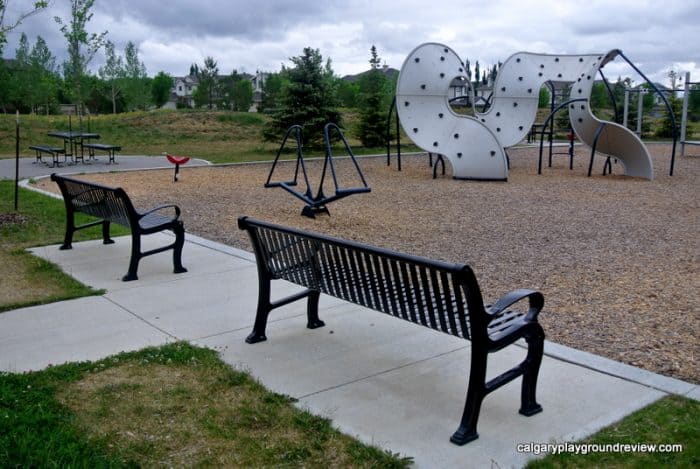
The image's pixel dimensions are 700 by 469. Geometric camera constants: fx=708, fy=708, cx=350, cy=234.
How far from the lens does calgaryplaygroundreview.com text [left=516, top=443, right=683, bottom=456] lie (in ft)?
11.2

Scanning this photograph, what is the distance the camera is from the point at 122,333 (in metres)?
5.30

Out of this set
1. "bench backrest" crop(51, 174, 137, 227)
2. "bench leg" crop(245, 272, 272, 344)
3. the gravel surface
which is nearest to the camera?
"bench leg" crop(245, 272, 272, 344)

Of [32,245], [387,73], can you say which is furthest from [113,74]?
[32,245]

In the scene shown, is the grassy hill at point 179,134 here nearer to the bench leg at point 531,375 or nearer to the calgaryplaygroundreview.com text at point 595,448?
the bench leg at point 531,375

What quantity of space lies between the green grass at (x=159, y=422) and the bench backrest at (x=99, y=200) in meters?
2.74

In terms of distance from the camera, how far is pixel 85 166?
20.1 metres

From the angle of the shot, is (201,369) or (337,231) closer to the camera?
(201,369)

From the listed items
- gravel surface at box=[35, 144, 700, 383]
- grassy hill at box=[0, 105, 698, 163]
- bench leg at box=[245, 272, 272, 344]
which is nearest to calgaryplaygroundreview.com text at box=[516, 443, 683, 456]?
gravel surface at box=[35, 144, 700, 383]

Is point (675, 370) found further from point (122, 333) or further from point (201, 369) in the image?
point (122, 333)

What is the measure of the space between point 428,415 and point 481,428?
0.31 meters

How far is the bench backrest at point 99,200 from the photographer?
7078 mm

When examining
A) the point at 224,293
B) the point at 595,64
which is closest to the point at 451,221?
the point at 224,293

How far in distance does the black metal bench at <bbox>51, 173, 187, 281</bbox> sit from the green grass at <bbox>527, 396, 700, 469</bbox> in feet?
15.7

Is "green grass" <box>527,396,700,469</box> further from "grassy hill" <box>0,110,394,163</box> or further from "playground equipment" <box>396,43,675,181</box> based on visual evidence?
"grassy hill" <box>0,110,394,163</box>
